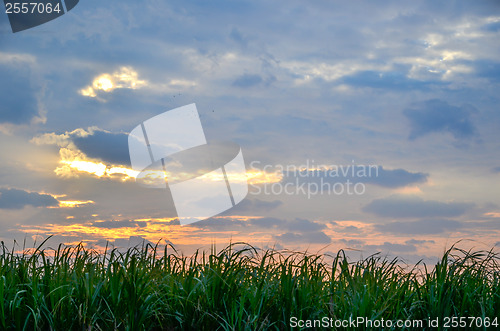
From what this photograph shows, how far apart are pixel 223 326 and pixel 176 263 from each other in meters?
1.77

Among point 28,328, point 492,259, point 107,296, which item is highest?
point 492,259

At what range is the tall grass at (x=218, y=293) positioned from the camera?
5.75 m

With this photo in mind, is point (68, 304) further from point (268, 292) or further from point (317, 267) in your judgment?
point (317, 267)

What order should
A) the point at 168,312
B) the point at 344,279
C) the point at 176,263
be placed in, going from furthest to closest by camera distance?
the point at 176,263 < the point at 344,279 < the point at 168,312

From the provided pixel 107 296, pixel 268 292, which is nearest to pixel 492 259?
pixel 268 292

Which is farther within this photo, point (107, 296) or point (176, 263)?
point (176, 263)

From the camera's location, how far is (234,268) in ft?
20.8

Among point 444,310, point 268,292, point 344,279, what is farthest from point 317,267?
point 444,310

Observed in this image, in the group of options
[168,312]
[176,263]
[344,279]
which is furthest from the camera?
[176,263]

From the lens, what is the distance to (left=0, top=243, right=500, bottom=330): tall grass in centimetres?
575

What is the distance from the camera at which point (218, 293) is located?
601 cm

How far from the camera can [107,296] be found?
5902 millimetres

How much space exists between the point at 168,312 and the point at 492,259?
15.3 feet

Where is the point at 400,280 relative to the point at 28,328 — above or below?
above
